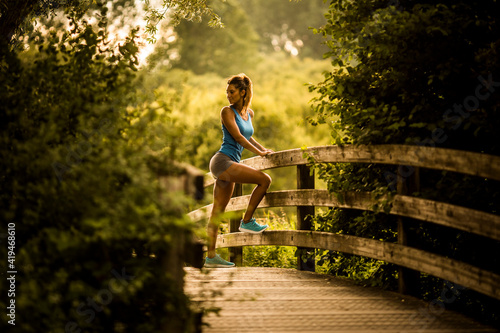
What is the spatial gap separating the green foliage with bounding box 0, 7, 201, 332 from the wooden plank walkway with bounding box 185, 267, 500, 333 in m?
0.47

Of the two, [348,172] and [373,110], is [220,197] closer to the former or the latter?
[348,172]

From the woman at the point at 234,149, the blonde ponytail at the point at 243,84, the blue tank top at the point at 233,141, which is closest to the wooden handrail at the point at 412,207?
the woman at the point at 234,149

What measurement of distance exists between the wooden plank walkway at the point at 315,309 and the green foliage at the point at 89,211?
47cm

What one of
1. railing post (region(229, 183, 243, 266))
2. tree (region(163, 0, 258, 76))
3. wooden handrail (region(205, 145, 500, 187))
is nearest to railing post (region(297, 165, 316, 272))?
wooden handrail (region(205, 145, 500, 187))

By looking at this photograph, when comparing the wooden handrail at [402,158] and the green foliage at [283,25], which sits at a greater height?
the green foliage at [283,25]

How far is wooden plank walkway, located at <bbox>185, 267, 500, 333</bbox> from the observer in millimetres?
4184

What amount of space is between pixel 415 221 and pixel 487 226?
1416 mm

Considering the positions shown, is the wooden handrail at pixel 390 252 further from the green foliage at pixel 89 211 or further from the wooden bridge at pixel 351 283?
the green foliage at pixel 89 211

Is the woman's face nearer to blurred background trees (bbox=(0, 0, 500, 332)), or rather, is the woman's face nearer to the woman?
the woman

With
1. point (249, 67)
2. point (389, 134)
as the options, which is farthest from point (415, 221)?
point (249, 67)

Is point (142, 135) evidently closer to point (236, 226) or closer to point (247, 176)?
point (247, 176)

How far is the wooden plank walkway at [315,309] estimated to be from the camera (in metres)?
4.18

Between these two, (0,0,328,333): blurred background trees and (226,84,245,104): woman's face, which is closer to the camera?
(0,0,328,333): blurred background trees

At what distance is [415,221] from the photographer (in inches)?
218
